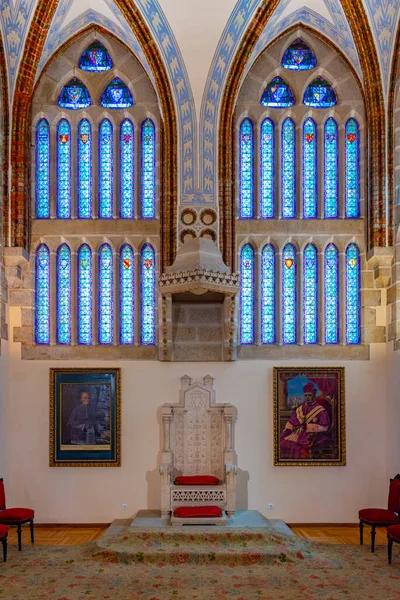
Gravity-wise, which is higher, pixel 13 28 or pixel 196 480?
pixel 13 28

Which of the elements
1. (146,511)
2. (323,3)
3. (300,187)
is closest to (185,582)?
(146,511)

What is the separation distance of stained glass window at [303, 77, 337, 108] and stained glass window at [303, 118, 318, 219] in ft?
1.47

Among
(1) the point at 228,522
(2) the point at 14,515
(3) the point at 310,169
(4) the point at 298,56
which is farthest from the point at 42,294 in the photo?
(4) the point at 298,56

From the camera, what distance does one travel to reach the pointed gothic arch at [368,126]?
1448 cm

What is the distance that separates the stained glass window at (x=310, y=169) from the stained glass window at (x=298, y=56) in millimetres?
1225

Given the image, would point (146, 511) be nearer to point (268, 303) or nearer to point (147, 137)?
point (268, 303)

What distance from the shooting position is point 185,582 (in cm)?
1112

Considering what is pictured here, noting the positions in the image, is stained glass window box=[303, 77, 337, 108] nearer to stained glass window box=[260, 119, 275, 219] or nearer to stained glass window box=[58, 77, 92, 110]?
stained glass window box=[260, 119, 275, 219]

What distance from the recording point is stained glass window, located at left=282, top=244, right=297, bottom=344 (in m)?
15.5

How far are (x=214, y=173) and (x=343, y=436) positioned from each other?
5919mm

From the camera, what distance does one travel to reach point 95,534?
46.8 ft

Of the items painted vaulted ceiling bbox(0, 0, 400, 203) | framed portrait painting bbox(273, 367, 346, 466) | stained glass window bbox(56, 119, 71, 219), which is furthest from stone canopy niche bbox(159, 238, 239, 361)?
stained glass window bbox(56, 119, 71, 219)

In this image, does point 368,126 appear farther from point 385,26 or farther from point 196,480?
point 196,480

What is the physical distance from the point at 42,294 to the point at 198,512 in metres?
5.52
